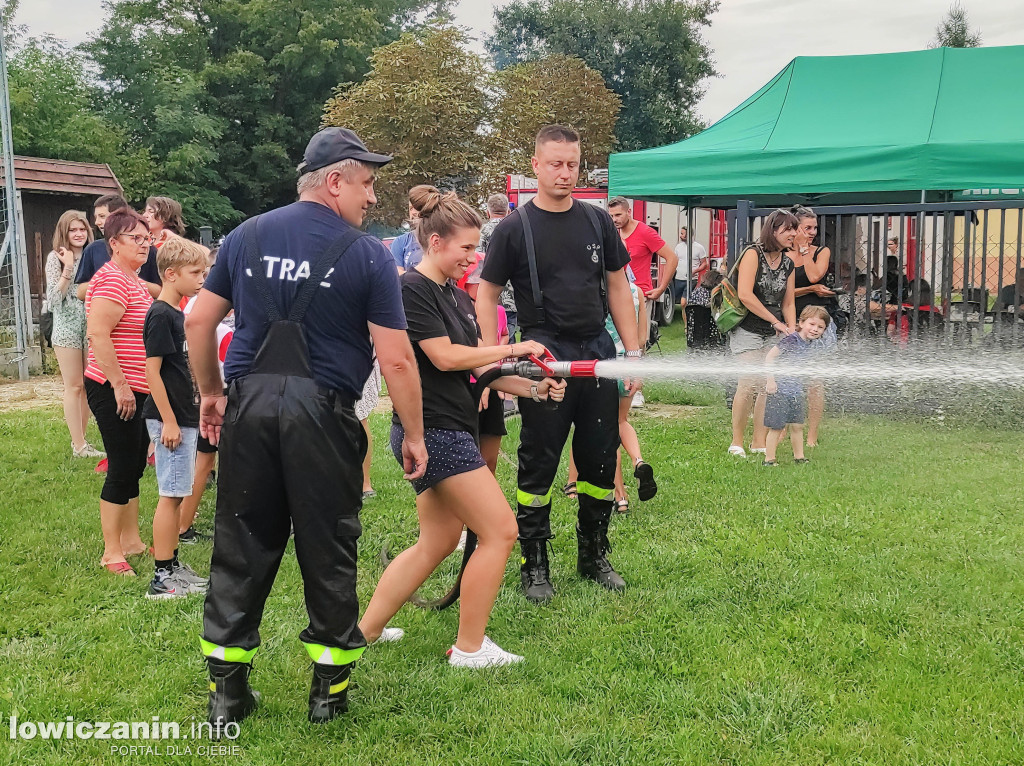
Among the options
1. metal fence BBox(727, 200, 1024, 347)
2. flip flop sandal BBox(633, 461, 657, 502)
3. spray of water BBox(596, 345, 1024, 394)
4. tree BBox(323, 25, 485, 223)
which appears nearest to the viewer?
flip flop sandal BBox(633, 461, 657, 502)

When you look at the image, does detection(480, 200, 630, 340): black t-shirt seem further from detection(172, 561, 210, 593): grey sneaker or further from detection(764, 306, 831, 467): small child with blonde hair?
detection(764, 306, 831, 467): small child with blonde hair

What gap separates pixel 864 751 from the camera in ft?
10.6

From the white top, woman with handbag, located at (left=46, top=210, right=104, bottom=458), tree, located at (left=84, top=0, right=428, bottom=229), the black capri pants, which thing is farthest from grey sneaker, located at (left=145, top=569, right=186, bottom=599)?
tree, located at (left=84, top=0, right=428, bottom=229)

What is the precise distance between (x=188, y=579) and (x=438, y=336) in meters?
2.20

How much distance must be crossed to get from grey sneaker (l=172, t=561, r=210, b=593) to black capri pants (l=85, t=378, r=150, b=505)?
1.78ft

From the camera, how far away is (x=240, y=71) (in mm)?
38469

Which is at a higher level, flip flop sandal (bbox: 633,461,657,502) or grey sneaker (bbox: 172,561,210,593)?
flip flop sandal (bbox: 633,461,657,502)

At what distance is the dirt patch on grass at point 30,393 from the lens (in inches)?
429

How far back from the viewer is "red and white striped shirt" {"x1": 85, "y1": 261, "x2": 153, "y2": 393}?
4988 mm

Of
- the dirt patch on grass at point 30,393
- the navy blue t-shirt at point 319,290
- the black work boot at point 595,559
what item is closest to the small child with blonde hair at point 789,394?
the black work boot at point 595,559

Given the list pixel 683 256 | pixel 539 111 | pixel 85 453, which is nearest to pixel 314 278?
pixel 85 453

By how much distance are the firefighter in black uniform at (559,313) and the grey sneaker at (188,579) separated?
1714 millimetres

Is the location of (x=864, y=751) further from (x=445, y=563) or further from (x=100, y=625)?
(x=100, y=625)

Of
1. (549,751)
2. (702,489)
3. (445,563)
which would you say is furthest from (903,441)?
(549,751)
